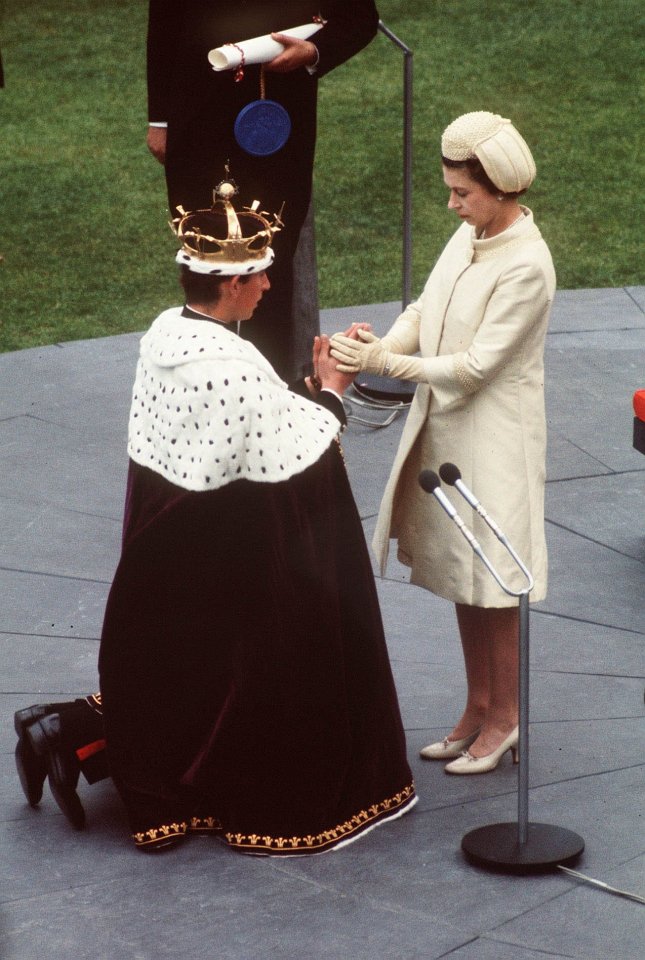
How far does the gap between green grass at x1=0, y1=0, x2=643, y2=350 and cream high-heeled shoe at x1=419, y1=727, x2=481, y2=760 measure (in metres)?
5.86

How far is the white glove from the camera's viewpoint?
4863 mm

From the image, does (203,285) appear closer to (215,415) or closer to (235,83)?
(215,415)

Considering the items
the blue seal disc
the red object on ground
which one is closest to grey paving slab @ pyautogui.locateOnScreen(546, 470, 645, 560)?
the red object on ground

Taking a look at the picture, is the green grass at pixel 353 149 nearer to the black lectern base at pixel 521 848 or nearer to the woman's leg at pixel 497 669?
the woman's leg at pixel 497 669

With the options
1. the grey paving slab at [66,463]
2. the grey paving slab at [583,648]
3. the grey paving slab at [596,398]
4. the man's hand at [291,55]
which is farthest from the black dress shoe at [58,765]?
the grey paving slab at [596,398]

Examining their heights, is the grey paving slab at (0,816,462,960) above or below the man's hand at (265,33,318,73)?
below

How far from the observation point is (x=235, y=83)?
6660mm

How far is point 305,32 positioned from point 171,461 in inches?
111

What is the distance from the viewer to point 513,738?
5180 mm

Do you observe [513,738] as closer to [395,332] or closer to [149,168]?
[395,332]

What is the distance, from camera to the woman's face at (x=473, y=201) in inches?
187

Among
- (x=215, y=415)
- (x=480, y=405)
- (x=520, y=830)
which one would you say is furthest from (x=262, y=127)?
(x=520, y=830)

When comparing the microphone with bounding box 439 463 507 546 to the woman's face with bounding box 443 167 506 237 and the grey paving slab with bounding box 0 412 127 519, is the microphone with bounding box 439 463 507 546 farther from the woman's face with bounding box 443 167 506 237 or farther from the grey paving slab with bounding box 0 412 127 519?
the grey paving slab with bounding box 0 412 127 519

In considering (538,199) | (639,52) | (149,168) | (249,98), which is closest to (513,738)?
(249,98)
